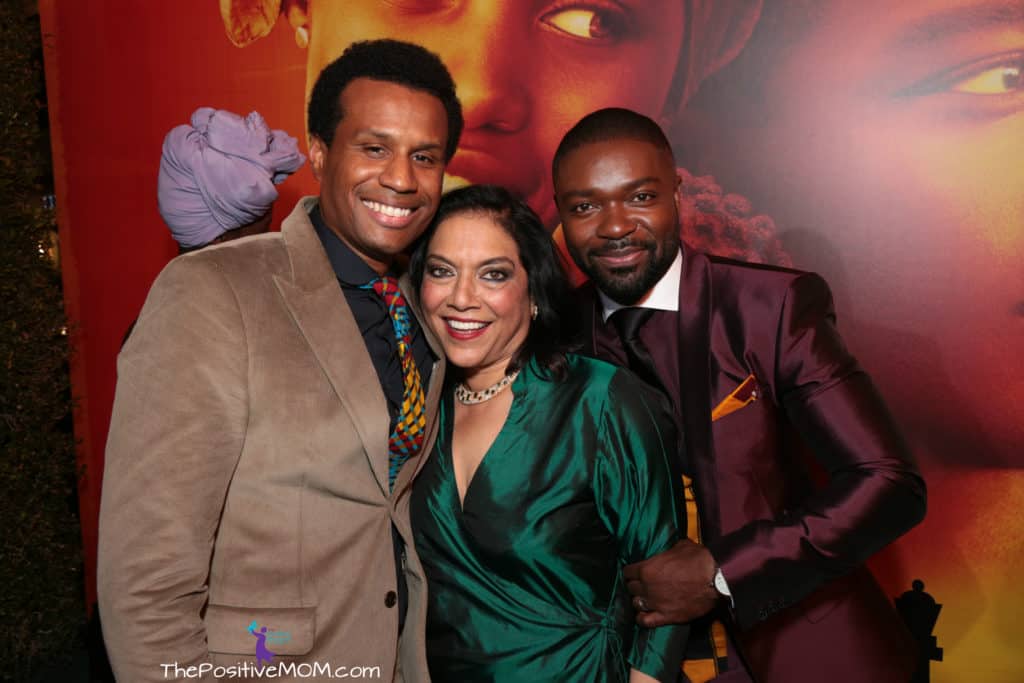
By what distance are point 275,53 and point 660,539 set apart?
119 inches

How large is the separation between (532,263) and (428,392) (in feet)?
1.53

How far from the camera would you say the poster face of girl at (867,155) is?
10.0ft

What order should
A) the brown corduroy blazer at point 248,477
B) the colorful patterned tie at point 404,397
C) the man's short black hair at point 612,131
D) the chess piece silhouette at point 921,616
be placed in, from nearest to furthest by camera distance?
the brown corduroy blazer at point 248,477
the colorful patterned tie at point 404,397
the man's short black hair at point 612,131
the chess piece silhouette at point 921,616

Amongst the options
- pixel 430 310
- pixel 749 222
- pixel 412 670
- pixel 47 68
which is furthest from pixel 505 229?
pixel 47 68

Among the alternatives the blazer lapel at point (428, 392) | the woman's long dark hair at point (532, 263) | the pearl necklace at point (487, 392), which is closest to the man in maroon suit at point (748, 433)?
the woman's long dark hair at point (532, 263)

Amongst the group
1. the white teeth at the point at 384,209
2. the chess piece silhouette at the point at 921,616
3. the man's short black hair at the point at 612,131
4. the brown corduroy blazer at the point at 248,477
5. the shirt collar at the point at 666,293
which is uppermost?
the man's short black hair at the point at 612,131

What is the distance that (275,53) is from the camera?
11.9 feet

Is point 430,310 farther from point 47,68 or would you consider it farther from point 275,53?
point 47,68

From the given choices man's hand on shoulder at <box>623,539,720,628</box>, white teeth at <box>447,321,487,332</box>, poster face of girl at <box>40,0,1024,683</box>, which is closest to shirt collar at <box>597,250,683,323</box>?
white teeth at <box>447,321,487,332</box>

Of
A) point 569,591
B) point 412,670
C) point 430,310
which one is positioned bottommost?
point 412,670

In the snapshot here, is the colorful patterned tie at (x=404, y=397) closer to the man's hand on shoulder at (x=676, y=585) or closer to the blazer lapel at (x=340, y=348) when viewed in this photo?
the blazer lapel at (x=340, y=348)

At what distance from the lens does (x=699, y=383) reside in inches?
79.0

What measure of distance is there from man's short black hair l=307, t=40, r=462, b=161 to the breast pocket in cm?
115

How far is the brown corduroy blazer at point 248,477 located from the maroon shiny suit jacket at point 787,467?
0.86m
